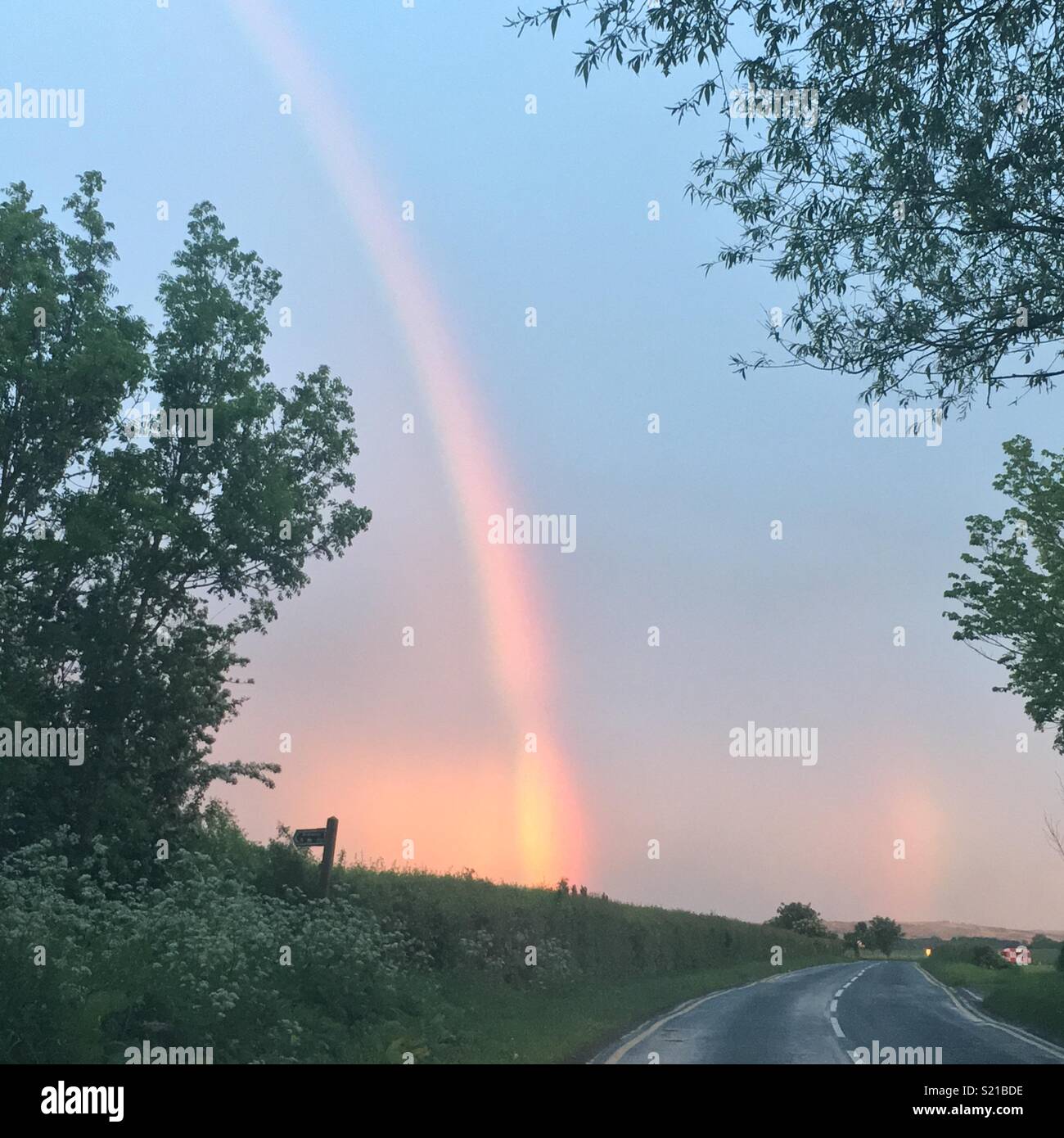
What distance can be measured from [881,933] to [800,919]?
20918mm

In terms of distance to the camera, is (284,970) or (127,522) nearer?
(284,970)

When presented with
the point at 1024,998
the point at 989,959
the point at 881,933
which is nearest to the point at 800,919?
the point at 881,933

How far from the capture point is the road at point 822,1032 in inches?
620

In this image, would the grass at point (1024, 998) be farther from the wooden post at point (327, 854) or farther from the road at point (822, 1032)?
the wooden post at point (327, 854)

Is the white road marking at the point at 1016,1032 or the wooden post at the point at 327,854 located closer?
the white road marking at the point at 1016,1032

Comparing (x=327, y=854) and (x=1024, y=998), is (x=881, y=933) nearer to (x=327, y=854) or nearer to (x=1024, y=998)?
(x=1024, y=998)

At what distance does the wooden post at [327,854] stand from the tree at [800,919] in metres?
119

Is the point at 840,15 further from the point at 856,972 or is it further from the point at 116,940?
the point at 856,972

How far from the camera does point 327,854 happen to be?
20875 millimetres

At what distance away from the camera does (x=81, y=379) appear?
26938 millimetres

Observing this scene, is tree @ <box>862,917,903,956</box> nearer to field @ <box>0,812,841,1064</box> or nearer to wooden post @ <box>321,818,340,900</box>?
field @ <box>0,812,841,1064</box>

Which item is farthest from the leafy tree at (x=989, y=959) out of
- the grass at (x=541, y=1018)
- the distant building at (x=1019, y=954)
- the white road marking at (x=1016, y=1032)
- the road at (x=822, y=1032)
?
the grass at (x=541, y=1018)
